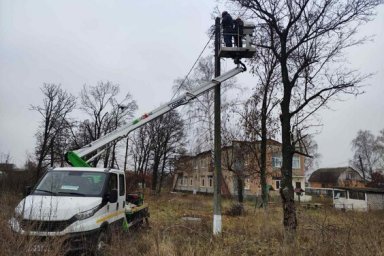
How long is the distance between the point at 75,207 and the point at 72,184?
1.30 m

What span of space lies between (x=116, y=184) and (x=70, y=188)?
1649 millimetres

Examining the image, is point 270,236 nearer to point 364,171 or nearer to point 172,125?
point 172,125

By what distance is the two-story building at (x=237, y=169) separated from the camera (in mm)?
32719

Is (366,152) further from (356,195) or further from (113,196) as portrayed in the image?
(113,196)

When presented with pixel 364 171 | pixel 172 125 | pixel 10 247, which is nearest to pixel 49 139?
pixel 172 125

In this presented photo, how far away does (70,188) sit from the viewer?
948 cm

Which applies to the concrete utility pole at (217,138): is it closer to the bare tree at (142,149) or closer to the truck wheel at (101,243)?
the truck wheel at (101,243)

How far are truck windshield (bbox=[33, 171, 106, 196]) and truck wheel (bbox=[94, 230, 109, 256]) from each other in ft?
3.60

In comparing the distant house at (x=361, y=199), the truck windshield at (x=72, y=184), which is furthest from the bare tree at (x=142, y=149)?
the truck windshield at (x=72, y=184)

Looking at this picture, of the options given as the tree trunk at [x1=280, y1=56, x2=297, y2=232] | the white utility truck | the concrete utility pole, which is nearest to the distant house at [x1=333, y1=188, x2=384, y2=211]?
the tree trunk at [x1=280, y1=56, x2=297, y2=232]

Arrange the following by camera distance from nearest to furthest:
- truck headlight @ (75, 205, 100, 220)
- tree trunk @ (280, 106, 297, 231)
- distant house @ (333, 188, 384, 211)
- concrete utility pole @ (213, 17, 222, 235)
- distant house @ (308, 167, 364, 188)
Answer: truck headlight @ (75, 205, 100, 220)
tree trunk @ (280, 106, 297, 231)
concrete utility pole @ (213, 17, 222, 235)
distant house @ (333, 188, 384, 211)
distant house @ (308, 167, 364, 188)

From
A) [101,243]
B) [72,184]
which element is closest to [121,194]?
[72,184]

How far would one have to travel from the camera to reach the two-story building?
32.7 meters

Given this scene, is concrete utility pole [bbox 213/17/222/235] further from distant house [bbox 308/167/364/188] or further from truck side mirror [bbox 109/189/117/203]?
distant house [bbox 308/167/364/188]
